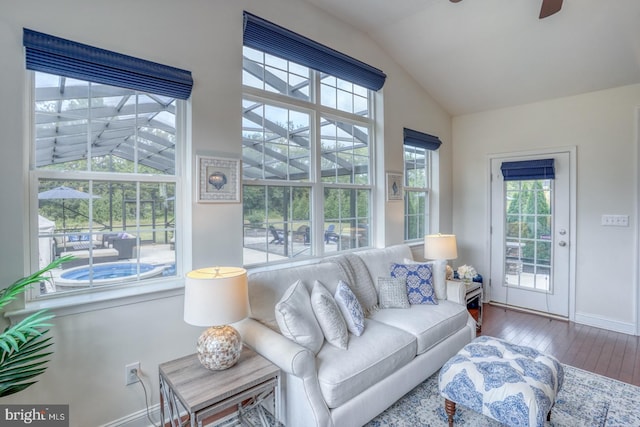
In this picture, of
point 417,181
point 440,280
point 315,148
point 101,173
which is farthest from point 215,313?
point 417,181

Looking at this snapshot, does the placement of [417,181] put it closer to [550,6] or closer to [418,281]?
[418,281]

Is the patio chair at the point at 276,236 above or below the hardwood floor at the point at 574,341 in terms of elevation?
above

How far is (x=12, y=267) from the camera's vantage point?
5.31 feet

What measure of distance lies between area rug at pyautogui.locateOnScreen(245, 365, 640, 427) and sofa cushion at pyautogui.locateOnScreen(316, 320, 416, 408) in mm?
303

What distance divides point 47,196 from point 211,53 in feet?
4.45

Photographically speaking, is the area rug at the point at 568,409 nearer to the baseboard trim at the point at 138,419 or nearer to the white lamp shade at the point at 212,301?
the baseboard trim at the point at 138,419

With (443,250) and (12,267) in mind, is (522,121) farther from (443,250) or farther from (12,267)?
(12,267)

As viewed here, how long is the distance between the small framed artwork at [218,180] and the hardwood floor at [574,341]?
3.01 meters

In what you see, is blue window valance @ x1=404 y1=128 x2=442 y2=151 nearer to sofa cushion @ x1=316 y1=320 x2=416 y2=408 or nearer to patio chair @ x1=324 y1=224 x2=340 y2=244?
patio chair @ x1=324 y1=224 x2=340 y2=244

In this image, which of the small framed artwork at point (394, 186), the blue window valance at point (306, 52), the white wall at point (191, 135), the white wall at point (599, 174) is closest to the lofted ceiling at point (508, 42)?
the white wall at point (599, 174)

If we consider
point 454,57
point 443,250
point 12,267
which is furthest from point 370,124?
point 12,267

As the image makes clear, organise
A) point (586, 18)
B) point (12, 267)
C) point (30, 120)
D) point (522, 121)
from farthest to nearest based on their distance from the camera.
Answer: point (522, 121), point (586, 18), point (30, 120), point (12, 267)

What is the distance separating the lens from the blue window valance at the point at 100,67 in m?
1.64

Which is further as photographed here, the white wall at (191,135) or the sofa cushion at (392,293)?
the sofa cushion at (392,293)
